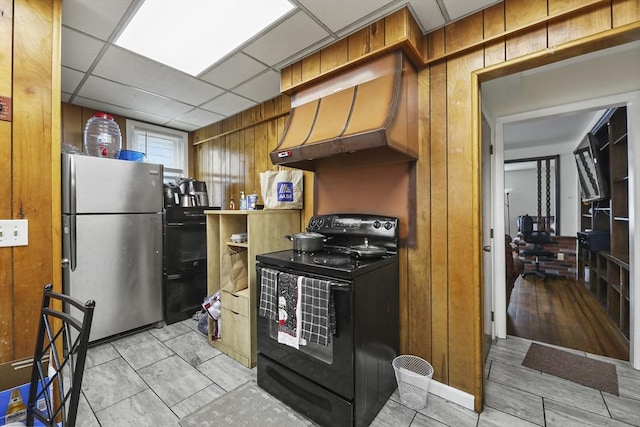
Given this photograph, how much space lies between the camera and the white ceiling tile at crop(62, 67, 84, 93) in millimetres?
2477

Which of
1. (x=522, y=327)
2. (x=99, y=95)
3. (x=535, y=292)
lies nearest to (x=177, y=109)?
(x=99, y=95)

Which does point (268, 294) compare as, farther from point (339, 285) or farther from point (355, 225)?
point (355, 225)

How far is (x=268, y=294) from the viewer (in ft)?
6.03

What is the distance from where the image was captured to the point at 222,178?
3943mm

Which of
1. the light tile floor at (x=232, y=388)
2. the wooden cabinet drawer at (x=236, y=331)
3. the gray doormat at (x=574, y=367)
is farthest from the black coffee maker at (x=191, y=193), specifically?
the gray doormat at (x=574, y=367)

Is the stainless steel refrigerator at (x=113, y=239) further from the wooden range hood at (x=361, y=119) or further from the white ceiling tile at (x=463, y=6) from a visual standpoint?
the white ceiling tile at (x=463, y=6)

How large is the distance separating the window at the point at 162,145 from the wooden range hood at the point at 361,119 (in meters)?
2.51

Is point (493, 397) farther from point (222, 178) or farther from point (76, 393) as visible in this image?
point (222, 178)

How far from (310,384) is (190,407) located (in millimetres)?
821

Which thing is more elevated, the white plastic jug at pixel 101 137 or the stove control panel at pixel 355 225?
the white plastic jug at pixel 101 137

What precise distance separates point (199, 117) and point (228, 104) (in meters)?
0.66

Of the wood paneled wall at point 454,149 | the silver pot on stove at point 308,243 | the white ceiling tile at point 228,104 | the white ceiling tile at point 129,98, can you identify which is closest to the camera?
the wood paneled wall at point 454,149

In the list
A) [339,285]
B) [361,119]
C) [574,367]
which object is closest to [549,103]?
[361,119]

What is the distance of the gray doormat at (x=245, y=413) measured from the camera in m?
1.68
